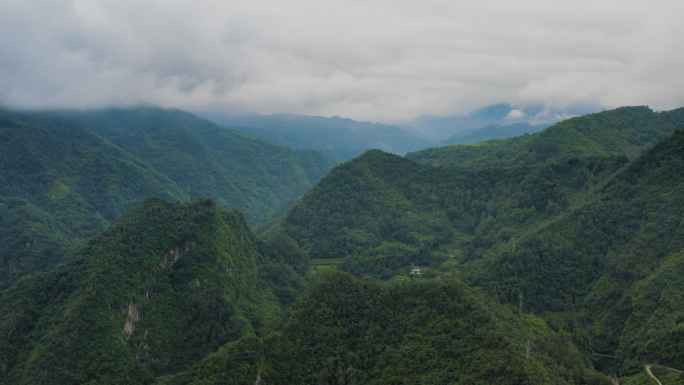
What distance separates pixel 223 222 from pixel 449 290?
115ft

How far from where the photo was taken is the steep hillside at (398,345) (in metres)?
37.4

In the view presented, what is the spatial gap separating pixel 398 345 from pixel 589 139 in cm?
9704

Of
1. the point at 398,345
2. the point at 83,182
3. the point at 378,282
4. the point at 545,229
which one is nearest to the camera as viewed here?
the point at 398,345

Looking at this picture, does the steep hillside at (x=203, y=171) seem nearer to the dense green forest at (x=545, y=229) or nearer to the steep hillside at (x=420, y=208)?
the steep hillside at (x=420, y=208)

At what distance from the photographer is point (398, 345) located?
42906mm

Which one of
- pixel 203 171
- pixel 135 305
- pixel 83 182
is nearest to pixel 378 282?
pixel 135 305

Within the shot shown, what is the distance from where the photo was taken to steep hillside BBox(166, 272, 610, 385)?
123 feet

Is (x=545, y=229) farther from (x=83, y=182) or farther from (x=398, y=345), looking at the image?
(x=83, y=182)

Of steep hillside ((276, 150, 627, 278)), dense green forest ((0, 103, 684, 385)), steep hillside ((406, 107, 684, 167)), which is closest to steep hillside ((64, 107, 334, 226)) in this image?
dense green forest ((0, 103, 684, 385))

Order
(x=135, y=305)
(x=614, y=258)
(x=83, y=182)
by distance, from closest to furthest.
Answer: (x=135, y=305), (x=614, y=258), (x=83, y=182)

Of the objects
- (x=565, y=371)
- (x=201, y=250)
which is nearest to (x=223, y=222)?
(x=201, y=250)

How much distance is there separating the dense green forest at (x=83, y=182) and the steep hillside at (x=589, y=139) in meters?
66.2

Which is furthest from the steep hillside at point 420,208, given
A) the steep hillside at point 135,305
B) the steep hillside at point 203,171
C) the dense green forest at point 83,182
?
the steep hillside at point 203,171

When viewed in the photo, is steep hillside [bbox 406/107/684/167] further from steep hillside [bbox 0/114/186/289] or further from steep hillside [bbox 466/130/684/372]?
steep hillside [bbox 0/114/186/289]
